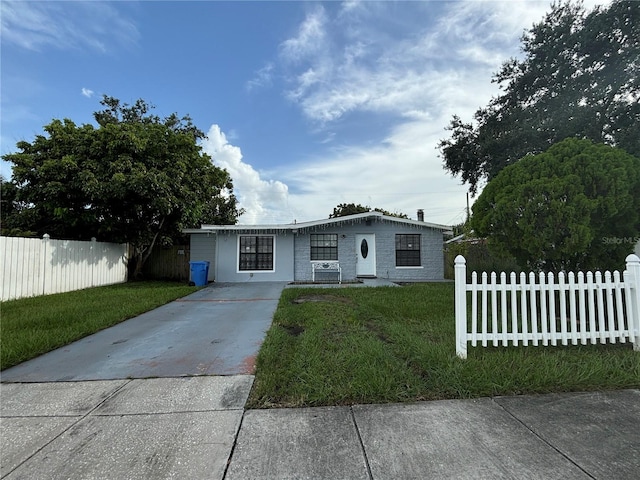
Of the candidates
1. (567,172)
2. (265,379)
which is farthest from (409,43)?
(265,379)

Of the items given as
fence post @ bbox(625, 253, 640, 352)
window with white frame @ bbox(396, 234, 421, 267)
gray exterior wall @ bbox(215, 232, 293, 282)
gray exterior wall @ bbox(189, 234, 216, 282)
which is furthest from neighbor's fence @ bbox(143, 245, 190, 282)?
fence post @ bbox(625, 253, 640, 352)

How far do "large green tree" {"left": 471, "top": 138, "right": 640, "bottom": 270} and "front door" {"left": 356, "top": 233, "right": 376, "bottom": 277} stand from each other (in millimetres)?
8346

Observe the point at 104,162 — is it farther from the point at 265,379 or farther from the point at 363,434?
the point at 363,434

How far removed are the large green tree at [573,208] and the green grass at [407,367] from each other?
164 centimetres

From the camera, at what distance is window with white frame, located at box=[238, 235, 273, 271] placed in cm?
1398

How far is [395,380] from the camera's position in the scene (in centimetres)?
317

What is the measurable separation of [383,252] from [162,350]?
10859 mm

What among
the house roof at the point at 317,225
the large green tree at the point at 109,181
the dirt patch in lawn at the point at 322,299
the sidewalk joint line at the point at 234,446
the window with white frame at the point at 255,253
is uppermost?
the large green tree at the point at 109,181

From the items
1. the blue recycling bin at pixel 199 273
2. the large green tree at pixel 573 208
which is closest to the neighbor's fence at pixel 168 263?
the blue recycling bin at pixel 199 273

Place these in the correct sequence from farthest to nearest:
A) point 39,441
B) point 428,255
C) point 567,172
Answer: point 428,255
point 567,172
point 39,441

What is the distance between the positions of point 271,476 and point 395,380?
1601mm

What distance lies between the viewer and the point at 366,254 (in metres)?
14.2

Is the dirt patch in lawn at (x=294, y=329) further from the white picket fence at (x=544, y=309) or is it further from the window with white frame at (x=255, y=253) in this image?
the window with white frame at (x=255, y=253)

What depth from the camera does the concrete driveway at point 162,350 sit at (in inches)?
145
